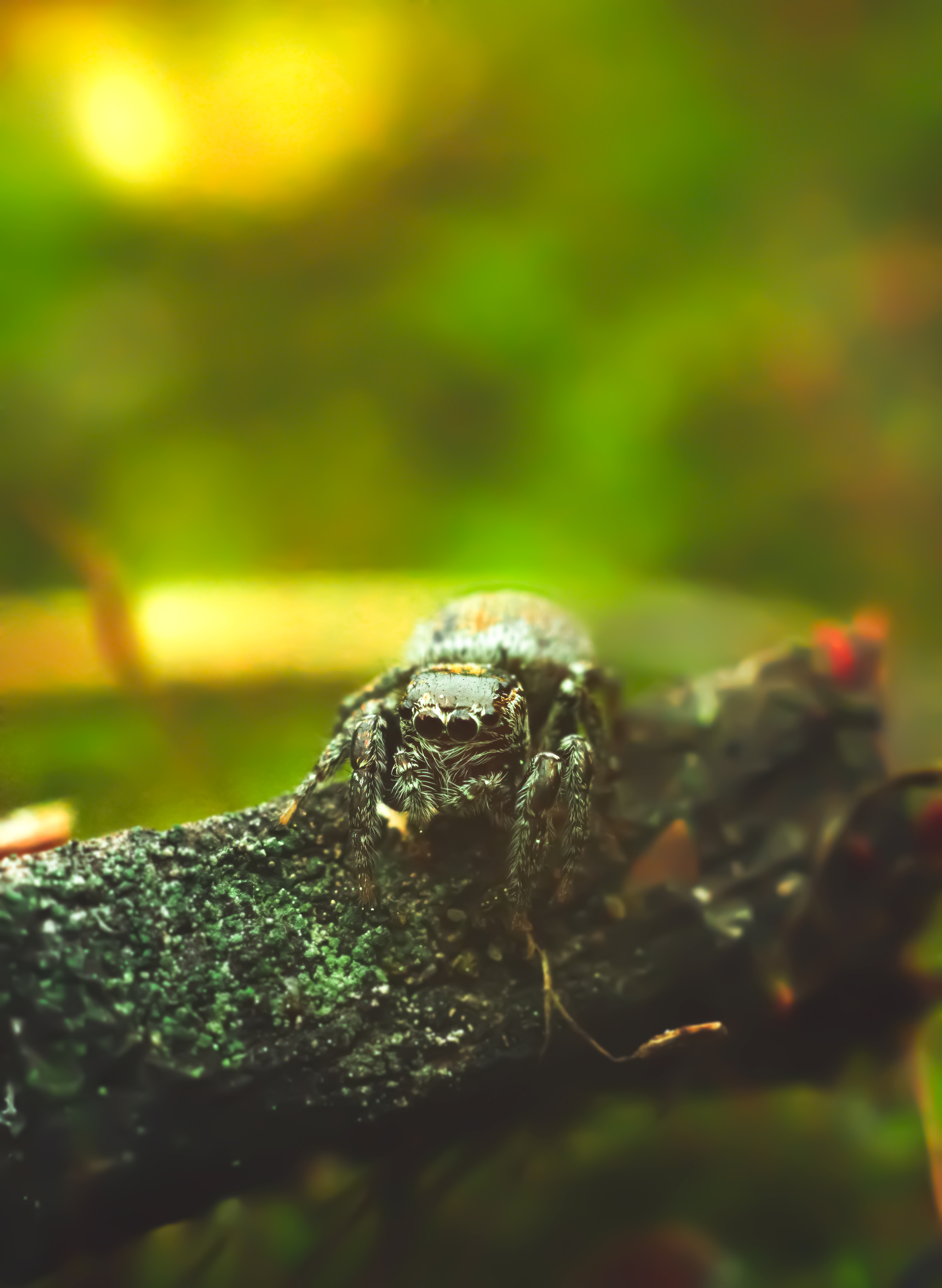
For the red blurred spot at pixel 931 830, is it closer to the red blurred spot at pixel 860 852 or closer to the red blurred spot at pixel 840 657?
the red blurred spot at pixel 860 852

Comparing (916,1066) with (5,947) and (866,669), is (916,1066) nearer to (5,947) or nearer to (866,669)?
(866,669)

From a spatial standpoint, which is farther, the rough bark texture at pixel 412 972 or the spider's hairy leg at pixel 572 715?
the spider's hairy leg at pixel 572 715

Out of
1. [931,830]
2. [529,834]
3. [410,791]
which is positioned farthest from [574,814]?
[931,830]

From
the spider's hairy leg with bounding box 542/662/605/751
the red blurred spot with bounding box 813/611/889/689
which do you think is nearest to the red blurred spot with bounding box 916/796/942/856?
the red blurred spot with bounding box 813/611/889/689

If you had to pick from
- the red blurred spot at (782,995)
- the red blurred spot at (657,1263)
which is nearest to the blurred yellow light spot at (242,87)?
the red blurred spot at (782,995)

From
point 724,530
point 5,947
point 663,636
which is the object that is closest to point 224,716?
point 5,947

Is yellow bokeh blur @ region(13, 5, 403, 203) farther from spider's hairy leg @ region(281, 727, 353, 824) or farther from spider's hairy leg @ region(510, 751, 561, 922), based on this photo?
spider's hairy leg @ region(510, 751, 561, 922)

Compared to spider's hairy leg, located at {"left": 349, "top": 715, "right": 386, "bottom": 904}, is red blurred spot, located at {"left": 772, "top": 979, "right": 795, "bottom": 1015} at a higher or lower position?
lower
